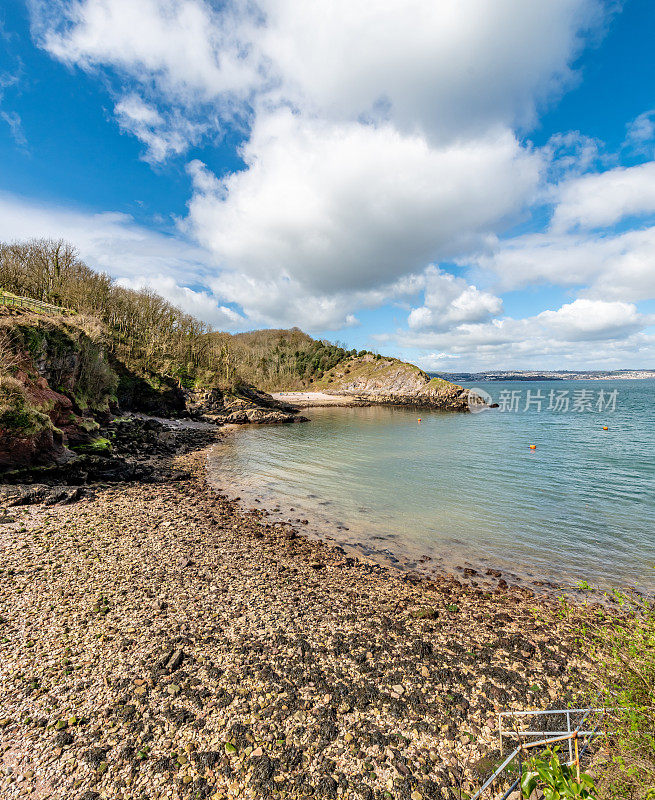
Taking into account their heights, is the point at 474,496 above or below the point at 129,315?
below

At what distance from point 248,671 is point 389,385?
10369cm

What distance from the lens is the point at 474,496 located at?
67.4 feet

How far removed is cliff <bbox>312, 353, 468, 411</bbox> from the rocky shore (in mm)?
80734

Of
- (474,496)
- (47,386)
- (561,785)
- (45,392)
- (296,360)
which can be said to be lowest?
(474,496)

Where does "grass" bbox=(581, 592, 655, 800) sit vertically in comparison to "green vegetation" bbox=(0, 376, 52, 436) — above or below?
below

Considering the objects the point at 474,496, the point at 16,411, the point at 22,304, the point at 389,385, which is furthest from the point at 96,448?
the point at 389,385

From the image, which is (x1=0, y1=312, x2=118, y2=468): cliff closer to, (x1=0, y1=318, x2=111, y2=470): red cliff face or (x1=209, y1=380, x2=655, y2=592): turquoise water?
(x1=0, y1=318, x2=111, y2=470): red cliff face

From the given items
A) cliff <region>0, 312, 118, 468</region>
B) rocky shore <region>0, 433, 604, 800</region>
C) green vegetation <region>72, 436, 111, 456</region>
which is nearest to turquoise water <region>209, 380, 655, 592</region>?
rocky shore <region>0, 433, 604, 800</region>

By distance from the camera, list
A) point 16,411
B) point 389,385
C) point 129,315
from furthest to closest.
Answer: point 389,385, point 129,315, point 16,411

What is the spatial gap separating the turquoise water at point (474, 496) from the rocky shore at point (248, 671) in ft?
10.5

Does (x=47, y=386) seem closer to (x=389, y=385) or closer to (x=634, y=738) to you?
(x=634, y=738)

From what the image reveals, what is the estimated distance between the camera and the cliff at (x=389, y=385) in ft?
309

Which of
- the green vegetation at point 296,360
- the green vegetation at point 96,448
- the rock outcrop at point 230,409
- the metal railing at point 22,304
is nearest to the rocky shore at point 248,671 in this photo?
the green vegetation at point 96,448

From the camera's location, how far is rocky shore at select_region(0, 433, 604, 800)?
531 centimetres
